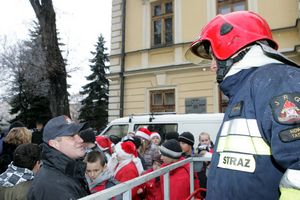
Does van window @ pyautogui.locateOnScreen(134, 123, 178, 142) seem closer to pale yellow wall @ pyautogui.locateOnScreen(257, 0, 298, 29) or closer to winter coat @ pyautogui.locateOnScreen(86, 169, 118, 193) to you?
winter coat @ pyautogui.locateOnScreen(86, 169, 118, 193)

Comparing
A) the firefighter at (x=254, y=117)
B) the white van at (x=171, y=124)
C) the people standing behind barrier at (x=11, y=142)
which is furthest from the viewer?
the white van at (x=171, y=124)

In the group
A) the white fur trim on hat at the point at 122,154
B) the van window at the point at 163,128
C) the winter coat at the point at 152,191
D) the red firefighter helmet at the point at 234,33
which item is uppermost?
the red firefighter helmet at the point at 234,33

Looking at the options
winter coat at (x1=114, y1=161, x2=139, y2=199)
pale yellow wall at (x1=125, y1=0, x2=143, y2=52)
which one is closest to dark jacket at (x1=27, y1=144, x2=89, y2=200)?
winter coat at (x1=114, y1=161, x2=139, y2=199)

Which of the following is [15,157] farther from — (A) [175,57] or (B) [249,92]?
(A) [175,57]

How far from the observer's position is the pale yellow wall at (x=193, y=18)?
11.4 metres

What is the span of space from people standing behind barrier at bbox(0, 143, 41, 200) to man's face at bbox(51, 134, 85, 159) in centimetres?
57

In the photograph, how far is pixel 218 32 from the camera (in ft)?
5.72

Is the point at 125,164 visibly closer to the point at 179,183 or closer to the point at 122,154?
the point at 122,154

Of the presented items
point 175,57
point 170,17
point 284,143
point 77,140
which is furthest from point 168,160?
point 170,17

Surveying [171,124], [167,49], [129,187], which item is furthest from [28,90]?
[129,187]

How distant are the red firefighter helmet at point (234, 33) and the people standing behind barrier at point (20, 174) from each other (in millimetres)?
1894

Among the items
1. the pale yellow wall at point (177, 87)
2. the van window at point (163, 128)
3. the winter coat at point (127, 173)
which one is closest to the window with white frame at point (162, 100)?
the pale yellow wall at point (177, 87)

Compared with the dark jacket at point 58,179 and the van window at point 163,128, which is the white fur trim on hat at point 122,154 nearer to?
the dark jacket at point 58,179

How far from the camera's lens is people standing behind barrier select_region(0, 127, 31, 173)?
4453 millimetres
